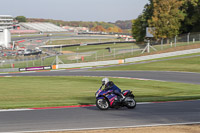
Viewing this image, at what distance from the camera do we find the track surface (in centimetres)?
1188

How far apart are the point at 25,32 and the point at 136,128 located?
17693 centimetres

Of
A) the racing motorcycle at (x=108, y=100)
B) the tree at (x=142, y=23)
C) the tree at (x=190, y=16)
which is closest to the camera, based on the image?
the racing motorcycle at (x=108, y=100)

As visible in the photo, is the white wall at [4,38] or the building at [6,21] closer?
the white wall at [4,38]

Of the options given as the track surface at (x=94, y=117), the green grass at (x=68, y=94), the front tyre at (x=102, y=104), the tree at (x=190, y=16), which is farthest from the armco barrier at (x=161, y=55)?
the front tyre at (x=102, y=104)

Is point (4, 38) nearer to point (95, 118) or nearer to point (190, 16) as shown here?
point (190, 16)

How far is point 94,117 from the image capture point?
43.9ft

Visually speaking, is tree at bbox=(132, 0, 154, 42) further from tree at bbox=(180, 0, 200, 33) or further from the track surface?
the track surface

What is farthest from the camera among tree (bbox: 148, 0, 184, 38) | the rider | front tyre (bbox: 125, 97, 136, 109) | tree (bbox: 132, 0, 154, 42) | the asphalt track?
tree (bbox: 132, 0, 154, 42)

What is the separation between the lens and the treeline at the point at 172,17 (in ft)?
235

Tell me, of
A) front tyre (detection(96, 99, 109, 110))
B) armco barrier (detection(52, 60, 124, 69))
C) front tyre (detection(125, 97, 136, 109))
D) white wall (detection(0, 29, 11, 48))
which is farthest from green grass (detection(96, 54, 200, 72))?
white wall (detection(0, 29, 11, 48))

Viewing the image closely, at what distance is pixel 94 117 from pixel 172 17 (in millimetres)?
62110

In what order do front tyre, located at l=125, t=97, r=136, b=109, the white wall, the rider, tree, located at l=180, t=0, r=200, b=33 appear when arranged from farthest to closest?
the white wall, tree, located at l=180, t=0, r=200, b=33, front tyre, located at l=125, t=97, r=136, b=109, the rider

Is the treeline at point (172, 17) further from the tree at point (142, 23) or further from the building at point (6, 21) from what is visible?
the building at point (6, 21)

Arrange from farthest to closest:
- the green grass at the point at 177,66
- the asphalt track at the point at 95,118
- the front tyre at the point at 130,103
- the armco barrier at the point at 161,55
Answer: the armco barrier at the point at 161,55 → the green grass at the point at 177,66 → the front tyre at the point at 130,103 → the asphalt track at the point at 95,118
